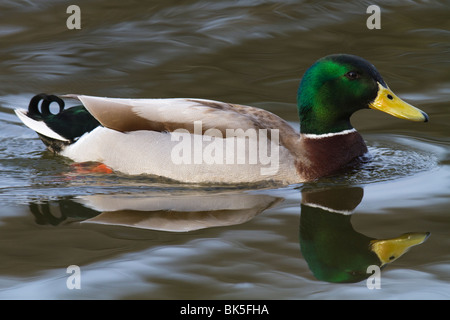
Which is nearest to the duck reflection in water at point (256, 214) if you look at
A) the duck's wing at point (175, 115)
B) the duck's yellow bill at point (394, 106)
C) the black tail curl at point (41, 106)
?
the duck's wing at point (175, 115)

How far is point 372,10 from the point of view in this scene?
10172 mm

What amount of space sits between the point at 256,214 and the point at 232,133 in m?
0.85

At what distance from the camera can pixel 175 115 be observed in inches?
236

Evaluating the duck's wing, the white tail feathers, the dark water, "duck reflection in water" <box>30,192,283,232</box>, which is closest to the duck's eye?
the duck's wing

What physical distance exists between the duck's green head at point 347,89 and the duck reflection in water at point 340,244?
0.98m

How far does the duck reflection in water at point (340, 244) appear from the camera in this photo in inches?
171

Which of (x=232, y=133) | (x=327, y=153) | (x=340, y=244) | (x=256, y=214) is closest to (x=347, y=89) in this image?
(x=327, y=153)

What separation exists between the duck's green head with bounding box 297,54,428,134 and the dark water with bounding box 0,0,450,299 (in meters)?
0.50

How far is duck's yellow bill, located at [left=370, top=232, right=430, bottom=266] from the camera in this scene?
4.48m

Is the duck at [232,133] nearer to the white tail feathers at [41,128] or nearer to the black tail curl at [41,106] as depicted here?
the white tail feathers at [41,128]

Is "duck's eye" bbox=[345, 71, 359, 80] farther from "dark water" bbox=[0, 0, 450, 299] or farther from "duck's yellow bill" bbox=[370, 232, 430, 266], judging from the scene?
"duck's yellow bill" bbox=[370, 232, 430, 266]

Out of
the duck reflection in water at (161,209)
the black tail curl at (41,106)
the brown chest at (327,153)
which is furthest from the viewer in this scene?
the black tail curl at (41,106)
